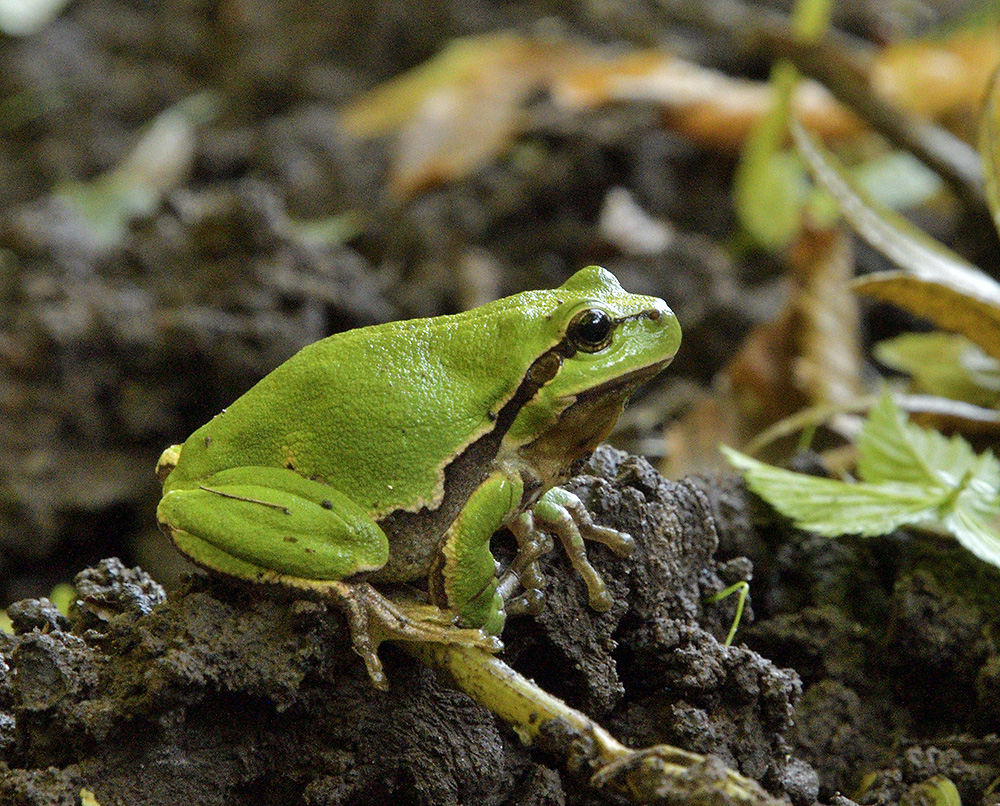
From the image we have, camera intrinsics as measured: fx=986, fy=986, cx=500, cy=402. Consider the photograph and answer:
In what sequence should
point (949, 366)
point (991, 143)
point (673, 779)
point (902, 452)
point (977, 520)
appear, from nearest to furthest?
point (673, 779)
point (977, 520)
point (902, 452)
point (991, 143)
point (949, 366)

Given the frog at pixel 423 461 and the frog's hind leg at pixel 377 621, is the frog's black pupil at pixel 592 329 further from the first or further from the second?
the frog's hind leg at pixel 377 621

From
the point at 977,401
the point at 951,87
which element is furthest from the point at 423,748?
the point at 951,87

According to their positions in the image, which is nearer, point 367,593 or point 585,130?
point 367,593

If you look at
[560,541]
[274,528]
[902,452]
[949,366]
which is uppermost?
[274,528]

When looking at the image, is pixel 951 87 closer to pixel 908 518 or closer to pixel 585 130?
pixel 585 130

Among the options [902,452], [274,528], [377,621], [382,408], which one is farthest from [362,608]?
[902,452]

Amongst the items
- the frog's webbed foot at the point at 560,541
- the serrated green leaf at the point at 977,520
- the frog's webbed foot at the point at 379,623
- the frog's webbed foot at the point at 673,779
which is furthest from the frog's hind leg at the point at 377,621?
the serrated green leaf at the point at 977,520

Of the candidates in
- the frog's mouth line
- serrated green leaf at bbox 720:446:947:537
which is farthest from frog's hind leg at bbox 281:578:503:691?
serrated green leaf at bbox 720:446:947:537

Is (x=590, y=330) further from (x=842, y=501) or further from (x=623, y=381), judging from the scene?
(x=842, y=501)
